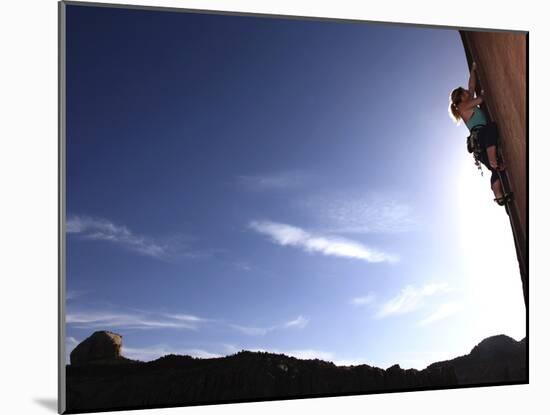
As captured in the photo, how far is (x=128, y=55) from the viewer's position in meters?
5.46

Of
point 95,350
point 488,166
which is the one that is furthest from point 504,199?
point 95,350

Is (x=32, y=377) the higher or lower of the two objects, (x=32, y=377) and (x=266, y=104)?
the lower

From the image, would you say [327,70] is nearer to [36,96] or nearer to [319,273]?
[319,273]

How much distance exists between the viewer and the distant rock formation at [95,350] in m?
5.18

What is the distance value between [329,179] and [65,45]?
6.51 ft

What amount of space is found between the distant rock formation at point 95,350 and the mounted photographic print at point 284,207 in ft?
0.04

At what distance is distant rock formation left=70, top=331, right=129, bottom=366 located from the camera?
518 centimetres

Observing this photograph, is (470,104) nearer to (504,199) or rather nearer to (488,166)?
(488,166)

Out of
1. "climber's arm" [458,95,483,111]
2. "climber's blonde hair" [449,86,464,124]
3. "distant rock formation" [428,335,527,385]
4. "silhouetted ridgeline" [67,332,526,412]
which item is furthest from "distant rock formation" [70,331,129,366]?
"climber's arm" [458,95,483,111]

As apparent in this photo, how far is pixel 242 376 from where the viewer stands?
557 cm

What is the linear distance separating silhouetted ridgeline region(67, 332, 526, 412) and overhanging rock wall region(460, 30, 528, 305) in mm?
Answer: 673

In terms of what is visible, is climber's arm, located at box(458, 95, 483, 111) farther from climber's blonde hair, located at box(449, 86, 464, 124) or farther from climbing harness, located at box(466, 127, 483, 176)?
climbing harness, located at box(466, 127, 483, 176)

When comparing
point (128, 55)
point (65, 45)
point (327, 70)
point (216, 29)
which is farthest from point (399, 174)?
point (65, 45)

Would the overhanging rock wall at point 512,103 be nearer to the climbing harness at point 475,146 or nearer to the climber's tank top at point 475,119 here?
the climber's tank top at point 475,119
